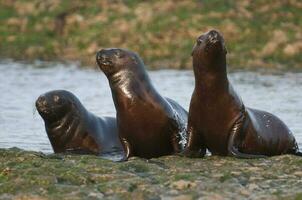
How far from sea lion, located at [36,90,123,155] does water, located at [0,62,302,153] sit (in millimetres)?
376

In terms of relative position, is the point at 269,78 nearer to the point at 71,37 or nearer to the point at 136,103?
the point at 71,37

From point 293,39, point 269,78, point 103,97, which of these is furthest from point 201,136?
point 293,39

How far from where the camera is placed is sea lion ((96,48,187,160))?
1041 cm

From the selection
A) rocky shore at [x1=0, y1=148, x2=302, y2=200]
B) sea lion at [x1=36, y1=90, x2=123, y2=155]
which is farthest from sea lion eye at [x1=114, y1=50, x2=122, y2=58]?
rocky shore at [x1=0, y1=148, x2=302, y2=200]

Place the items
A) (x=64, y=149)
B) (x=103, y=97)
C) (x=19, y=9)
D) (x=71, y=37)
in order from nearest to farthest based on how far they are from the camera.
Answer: (x=64, y=149)
(x=103, y=97)
(x=71, y=37)
(x=19, y=9)

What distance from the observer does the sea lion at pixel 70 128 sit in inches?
483

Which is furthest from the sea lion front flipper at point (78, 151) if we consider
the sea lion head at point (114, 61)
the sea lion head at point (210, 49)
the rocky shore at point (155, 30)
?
the rocky shore at point (155, 30)

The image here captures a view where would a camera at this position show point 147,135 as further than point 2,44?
No

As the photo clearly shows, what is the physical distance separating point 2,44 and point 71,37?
2.98 metres

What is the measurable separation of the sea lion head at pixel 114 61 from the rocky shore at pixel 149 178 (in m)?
1.85

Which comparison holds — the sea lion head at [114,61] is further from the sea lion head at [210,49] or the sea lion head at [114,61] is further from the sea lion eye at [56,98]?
the sea lion eye at [56,98]

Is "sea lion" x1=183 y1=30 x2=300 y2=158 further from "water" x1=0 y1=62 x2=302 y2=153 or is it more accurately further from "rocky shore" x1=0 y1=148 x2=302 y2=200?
"water" x1=0 y1=62 x2=302 y2=153

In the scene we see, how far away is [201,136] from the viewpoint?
390 inches

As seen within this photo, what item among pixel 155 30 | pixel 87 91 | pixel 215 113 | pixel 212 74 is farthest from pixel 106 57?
pixel 155 30
